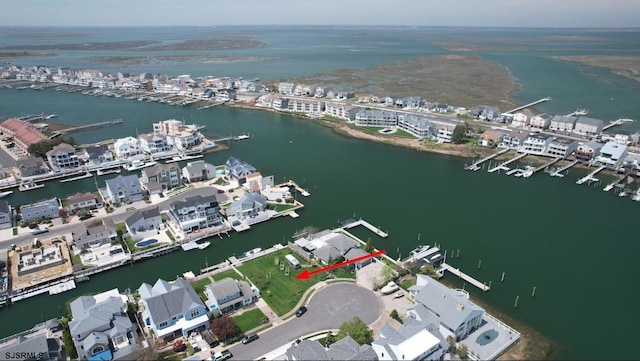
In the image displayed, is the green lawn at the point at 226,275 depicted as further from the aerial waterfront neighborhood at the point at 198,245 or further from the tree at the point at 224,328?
the tree at the point at 224,328

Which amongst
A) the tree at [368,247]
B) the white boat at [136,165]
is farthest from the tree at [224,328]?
the white boat at [136,165]

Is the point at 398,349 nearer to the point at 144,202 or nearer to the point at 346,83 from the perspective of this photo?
the point at 144,202

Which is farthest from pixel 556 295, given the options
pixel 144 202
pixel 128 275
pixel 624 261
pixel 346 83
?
pixel 346 83

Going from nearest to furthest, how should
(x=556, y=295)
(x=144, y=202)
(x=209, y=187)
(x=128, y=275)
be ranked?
(x=556, y=295) → (x=128, y=275) → (x=144, y=202) → (x=209, y=187)

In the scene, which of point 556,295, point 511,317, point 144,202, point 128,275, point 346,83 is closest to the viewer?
point 511,317

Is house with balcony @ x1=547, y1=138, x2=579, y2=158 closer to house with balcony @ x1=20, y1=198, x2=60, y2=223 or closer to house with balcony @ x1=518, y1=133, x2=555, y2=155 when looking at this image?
house with balcony @ x1=518, y1=133, x2=555, y2=155

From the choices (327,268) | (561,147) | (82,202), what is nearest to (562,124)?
(561,147)

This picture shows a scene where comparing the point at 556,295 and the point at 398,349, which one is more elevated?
the point at 398,349

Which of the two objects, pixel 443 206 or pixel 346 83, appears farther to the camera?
pixel 346 83
